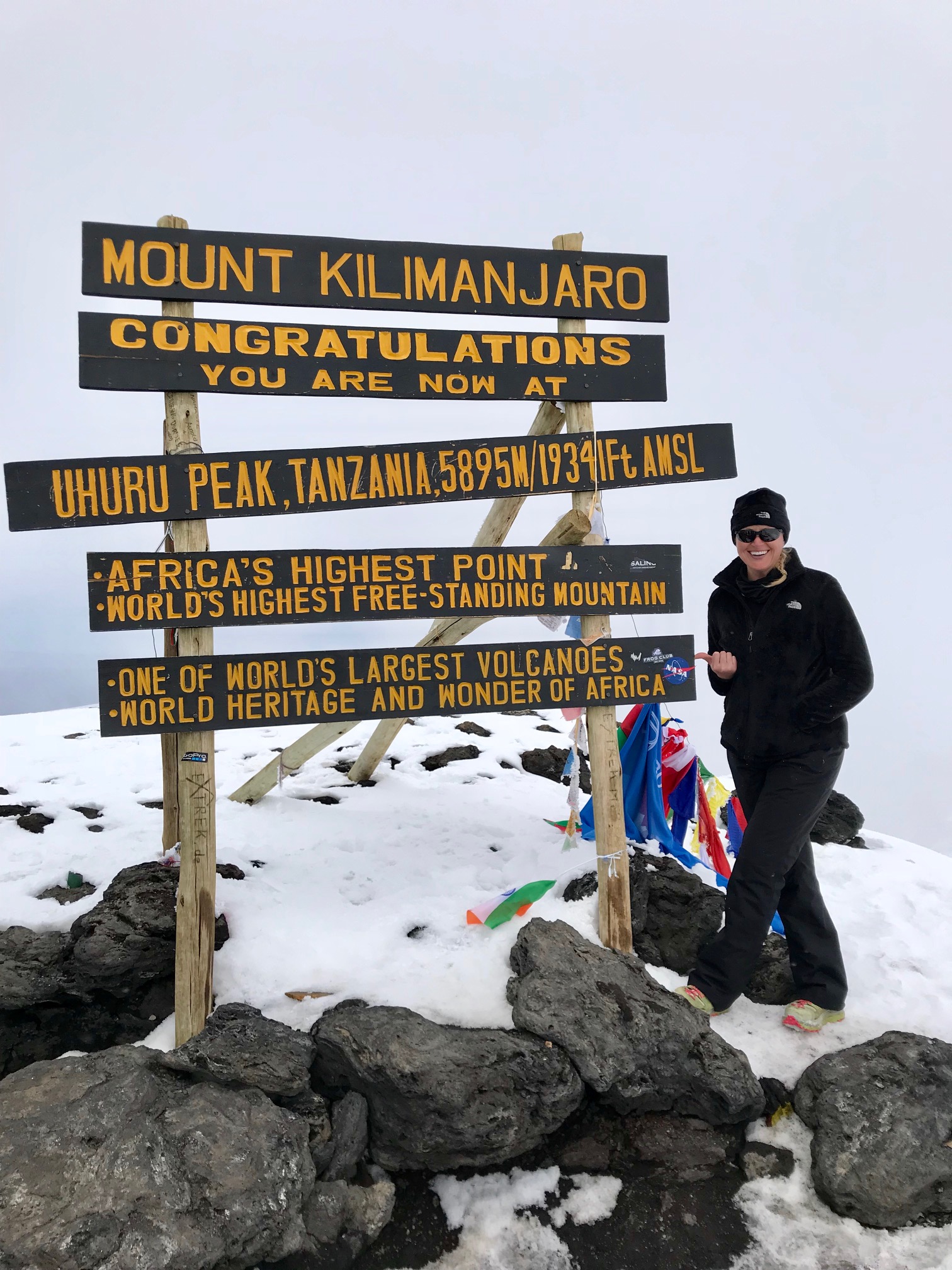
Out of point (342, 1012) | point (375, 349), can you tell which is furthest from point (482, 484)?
point (342, 1012)

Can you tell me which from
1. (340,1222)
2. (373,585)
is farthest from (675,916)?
(373,585)

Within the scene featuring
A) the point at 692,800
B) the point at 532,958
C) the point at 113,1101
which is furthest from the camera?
the point at 692,800

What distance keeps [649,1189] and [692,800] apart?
244 cm

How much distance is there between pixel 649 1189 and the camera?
3.67 m

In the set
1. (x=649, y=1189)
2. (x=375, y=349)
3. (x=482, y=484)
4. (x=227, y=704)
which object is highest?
(x=375, y=349)

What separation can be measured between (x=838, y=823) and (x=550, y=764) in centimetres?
267

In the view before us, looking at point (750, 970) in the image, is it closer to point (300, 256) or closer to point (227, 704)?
point (227, 704)

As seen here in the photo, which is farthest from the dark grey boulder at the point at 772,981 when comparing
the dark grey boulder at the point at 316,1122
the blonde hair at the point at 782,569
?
the dark grey boulder at the point at 316,1122

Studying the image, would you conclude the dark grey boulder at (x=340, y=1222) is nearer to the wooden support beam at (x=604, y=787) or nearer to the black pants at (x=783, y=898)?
the wooden support beam at (x=604, y=787)

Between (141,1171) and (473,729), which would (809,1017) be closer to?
(141,1171)

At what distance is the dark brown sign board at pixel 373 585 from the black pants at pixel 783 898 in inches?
51.7

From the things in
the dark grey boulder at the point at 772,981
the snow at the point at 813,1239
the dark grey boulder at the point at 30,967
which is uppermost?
the dark grey boulder at the point at 30,967

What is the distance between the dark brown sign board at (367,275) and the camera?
4348mm

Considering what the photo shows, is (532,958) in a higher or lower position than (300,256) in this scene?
lower
